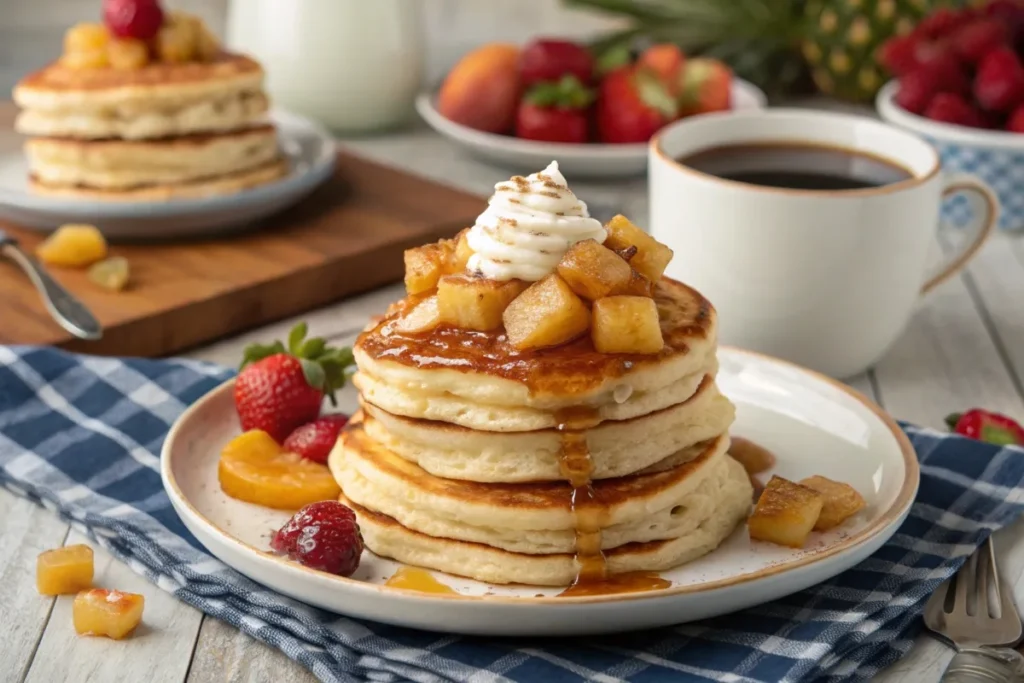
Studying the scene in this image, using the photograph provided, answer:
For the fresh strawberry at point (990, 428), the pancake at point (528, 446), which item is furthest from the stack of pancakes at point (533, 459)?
the fresh strawberry at point (990, 428)

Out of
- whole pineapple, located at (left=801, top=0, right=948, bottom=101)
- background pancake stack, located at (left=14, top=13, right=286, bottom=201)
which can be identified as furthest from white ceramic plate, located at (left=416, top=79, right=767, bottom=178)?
whole pineapple, located at (left=801, top=0, right=948, bottom=101)

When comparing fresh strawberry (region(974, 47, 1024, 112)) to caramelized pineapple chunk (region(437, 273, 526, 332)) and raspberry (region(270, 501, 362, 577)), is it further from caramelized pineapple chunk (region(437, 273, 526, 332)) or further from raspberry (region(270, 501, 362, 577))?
raspberry (region(270, 501, 362, 577))

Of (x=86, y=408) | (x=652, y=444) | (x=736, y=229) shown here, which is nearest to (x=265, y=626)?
(x=652, y=444)

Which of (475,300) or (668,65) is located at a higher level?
(475,300)

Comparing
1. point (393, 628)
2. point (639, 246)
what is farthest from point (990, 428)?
point (393, 628)

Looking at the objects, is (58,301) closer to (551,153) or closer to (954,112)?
(551,153)

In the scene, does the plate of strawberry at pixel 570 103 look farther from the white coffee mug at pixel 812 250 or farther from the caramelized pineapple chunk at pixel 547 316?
the caramelized pineapple chunk at pixel 547 316
